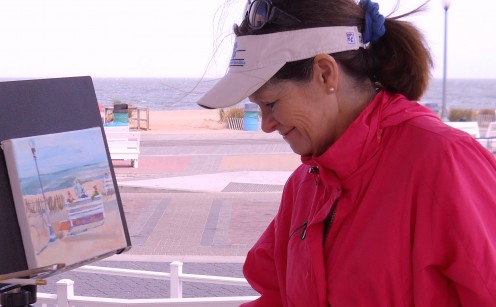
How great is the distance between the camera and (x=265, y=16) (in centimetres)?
144

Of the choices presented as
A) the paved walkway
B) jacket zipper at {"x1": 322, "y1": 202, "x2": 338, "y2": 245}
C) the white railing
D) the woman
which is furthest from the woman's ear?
the paved walkway

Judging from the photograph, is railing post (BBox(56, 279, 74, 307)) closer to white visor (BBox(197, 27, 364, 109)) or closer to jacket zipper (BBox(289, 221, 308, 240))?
jacket zipper (BBox(289, 221, 308, 240))

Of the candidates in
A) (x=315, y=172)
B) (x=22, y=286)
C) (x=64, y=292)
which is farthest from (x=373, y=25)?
(x=64, y=292)

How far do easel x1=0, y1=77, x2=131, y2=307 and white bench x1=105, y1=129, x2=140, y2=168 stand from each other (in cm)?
1133

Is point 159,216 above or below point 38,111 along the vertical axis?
below

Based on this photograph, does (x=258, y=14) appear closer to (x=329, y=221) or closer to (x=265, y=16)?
(x=265, y=16)

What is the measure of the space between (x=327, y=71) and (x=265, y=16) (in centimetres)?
17

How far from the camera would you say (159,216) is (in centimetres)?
872

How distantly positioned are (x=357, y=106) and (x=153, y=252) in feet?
18.8

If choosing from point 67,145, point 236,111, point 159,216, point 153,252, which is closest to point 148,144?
point 236,111

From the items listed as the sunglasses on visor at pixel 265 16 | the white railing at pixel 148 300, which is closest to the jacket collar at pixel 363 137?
the sunglasses on visor at pixel 265 16

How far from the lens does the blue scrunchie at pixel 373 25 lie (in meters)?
1.44

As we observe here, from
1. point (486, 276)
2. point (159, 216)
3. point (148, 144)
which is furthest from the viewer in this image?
point (148, 144)

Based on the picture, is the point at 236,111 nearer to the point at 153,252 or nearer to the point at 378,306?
the point at 153,252
